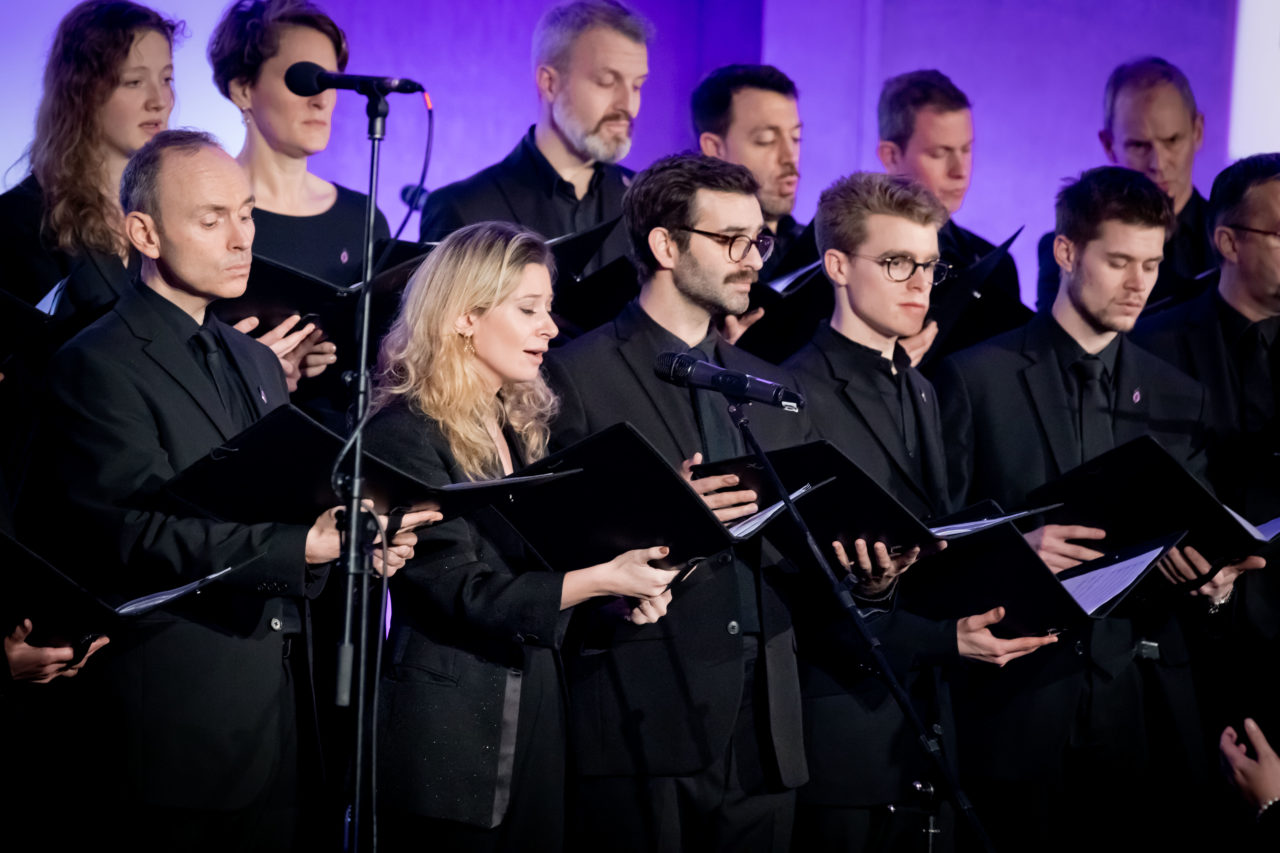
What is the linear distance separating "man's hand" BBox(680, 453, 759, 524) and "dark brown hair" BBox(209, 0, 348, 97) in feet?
6.16

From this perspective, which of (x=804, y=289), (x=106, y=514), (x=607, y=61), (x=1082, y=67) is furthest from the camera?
(x=1082, y=67)

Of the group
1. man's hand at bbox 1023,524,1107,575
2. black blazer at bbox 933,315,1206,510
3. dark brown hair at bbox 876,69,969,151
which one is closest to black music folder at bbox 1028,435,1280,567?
man's hand at bbox 1023,524,1107,575

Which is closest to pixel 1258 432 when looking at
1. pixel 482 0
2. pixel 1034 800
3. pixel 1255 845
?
pixel 1034 800

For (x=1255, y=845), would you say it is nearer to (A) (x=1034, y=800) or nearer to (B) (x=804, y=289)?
(A) (x=1034, y=800)

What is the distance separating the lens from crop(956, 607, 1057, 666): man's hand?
132 inches

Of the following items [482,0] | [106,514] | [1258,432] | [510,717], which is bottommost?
[510,717]

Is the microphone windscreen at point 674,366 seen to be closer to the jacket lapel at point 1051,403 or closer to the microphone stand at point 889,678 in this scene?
the microphone stand at point 889,678

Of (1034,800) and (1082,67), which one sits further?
(1082,67)

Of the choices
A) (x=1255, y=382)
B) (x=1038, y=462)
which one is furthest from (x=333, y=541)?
(x=1255, y=382)

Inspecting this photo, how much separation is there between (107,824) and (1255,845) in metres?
2.20

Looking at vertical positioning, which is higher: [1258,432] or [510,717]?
[1258,432]

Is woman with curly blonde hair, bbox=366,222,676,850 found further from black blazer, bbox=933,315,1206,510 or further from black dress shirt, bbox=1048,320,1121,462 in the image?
black dress shirt, bbox=1048,320,1121,462

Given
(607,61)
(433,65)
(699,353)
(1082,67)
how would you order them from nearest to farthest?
(699,353) < (607,61) < (433,65) < (1082,67)

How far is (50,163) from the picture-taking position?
353 cm
